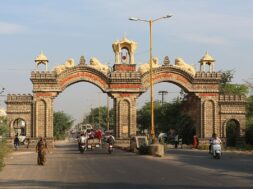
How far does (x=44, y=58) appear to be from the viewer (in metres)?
56.2

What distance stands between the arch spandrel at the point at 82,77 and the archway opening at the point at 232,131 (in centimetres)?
1308

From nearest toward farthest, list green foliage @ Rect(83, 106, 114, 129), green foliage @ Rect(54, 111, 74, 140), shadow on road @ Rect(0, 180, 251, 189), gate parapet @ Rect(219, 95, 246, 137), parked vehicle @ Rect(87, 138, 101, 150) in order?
1. shadow on road @ Rect(0, 180, 251, 189)
2. parked vehicle @ Rect(87, 138, 101, 150)
3. gate parapet @ Rect(219, 95, 246, 137)
4. green foliage @ Rect(54, 111, 74, 140)
5. green foliage @ Rect(83, 106, 114, 129)

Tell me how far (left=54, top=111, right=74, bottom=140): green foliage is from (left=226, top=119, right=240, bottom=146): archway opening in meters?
63.7

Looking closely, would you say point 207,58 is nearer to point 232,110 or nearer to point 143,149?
point 232,110

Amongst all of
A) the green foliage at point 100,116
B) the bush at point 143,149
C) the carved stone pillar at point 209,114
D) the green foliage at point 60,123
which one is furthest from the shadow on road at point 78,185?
the green foliage at point 100,116

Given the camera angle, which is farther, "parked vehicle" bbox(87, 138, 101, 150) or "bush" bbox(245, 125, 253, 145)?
"bush" bbox(245, 125, 253, 145)

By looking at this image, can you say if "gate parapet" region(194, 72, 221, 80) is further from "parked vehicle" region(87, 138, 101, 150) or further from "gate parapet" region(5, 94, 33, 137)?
"gate parapet" region(5, 94, 33, 137)

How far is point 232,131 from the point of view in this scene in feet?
193

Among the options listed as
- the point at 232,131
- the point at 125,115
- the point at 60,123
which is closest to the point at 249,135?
the point at 232,131

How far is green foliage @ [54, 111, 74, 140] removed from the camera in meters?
120

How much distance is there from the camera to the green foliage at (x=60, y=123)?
120 m

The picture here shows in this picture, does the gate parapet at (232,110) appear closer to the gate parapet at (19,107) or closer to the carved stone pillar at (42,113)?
the carved stone pillar at (42,113)

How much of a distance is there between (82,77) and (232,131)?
1614cm

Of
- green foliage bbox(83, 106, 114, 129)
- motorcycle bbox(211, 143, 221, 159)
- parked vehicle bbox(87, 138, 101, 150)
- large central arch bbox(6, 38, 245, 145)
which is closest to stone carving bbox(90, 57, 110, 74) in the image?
large central arch bbox(6, 38, 245, 145)
